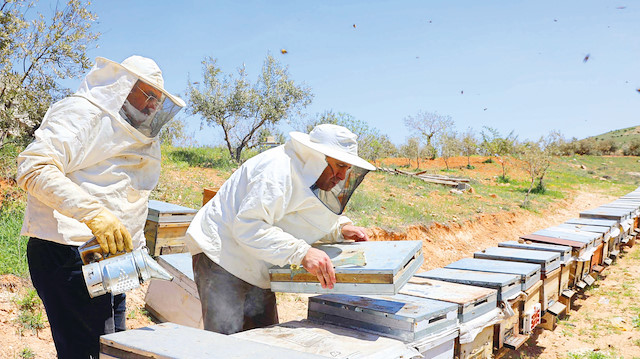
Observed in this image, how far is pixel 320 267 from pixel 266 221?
39cm

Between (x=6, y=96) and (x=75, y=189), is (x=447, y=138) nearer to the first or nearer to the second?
(x=6, y=96)

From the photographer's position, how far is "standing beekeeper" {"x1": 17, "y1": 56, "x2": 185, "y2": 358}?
6.69ft

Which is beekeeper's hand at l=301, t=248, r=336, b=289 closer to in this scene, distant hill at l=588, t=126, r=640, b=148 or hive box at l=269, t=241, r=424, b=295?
hive box at l=269, t=241, r=424, b=295

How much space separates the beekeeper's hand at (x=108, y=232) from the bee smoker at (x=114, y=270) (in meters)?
0.04

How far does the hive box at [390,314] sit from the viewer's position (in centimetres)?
238

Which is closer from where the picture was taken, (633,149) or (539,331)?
(539,331)

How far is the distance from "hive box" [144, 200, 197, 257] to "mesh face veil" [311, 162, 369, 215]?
2.79m

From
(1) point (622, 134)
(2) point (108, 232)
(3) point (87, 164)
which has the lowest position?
(2) point (108, 232)

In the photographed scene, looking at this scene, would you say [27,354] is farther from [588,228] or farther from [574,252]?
[588,228]

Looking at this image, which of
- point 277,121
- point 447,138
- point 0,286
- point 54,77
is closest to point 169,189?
point 54,77

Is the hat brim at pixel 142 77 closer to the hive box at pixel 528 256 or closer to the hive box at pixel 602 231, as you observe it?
the hive box at pixel 528 256

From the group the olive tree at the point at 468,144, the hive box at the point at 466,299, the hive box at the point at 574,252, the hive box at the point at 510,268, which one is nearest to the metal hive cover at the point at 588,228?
the hive box at the point at 574,252

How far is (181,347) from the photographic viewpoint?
1684mm

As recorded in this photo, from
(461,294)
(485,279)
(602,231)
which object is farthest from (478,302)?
(602,231)
